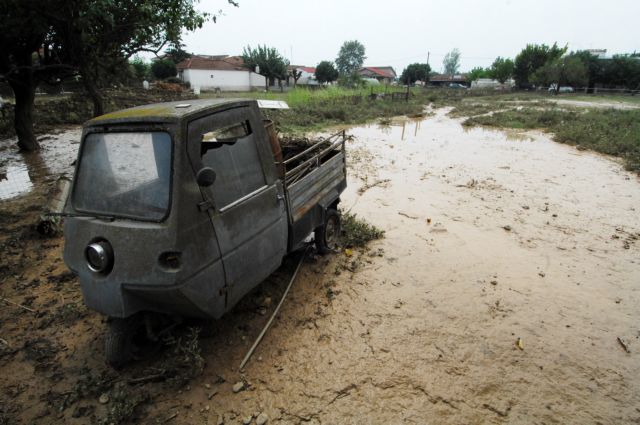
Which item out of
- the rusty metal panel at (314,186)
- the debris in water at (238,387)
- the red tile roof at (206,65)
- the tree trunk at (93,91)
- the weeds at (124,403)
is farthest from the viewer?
the red tile roof at (206,65)

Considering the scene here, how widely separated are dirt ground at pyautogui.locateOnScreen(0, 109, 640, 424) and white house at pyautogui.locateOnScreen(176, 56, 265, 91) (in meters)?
45.8

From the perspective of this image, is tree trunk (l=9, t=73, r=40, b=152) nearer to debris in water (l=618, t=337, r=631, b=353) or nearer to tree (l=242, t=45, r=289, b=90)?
debris in water (l=618, t=337, r=631, b=353)

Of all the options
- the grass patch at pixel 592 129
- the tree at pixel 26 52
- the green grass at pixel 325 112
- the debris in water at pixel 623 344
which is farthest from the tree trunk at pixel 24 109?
the grass patch at pixel 592 129

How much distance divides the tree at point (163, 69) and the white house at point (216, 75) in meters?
2.67

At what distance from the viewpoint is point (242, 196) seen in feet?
10.4

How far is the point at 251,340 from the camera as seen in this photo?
3561 millimetres

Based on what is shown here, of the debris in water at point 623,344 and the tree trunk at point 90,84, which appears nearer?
the debris in water at point 623,344

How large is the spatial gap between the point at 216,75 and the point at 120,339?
51730 millimetres

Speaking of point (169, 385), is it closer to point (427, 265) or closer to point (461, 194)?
point (427, 265)

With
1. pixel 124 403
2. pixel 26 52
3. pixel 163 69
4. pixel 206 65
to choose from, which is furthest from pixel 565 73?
pixel 124 403

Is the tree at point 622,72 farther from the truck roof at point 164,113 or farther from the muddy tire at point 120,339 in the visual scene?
the muddy tire at point 120,339

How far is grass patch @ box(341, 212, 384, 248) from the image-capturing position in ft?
18.8

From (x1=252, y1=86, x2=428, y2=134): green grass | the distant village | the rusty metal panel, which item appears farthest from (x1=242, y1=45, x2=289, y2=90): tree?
the rusty metal panel

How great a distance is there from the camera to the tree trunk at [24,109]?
1041cm
